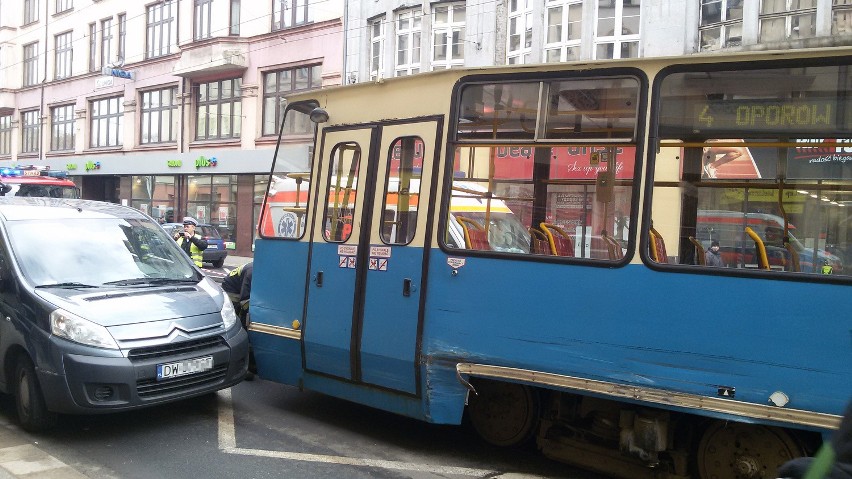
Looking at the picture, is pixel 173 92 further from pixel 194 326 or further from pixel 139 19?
pixel 194 326

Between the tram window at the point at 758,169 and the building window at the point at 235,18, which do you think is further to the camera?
the building window at the point at 235,18

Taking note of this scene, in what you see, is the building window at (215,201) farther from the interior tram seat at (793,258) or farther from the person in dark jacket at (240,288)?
the interior tram seat at (793,258)

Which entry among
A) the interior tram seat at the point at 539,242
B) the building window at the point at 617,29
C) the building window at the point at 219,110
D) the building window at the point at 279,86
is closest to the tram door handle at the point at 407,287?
the interior tram seat at the point at 539,242

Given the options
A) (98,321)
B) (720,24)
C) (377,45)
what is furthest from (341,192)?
(377,45)

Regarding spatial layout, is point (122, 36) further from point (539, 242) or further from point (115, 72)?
point (539, 242)

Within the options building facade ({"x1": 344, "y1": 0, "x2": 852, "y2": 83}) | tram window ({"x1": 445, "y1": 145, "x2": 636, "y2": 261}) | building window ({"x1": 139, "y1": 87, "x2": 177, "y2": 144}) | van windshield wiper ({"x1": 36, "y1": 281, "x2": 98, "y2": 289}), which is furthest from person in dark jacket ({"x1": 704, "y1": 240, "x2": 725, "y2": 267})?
building window ({"x1": 139, "y1": 87, "x2": 177, "y2": 144})

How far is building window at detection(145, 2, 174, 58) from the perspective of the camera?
32159mm

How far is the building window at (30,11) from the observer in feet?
136

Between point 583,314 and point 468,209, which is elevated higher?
point 468,209

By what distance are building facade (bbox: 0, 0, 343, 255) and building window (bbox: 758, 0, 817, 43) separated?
1330cm

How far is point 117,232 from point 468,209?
359cm

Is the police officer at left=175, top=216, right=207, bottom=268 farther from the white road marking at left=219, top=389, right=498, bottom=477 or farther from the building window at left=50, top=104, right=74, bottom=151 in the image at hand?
the building window at left=50, top=104, right=74, bottom=151

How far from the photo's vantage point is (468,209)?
543cm

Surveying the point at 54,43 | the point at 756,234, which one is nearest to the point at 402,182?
the point at 756,234
